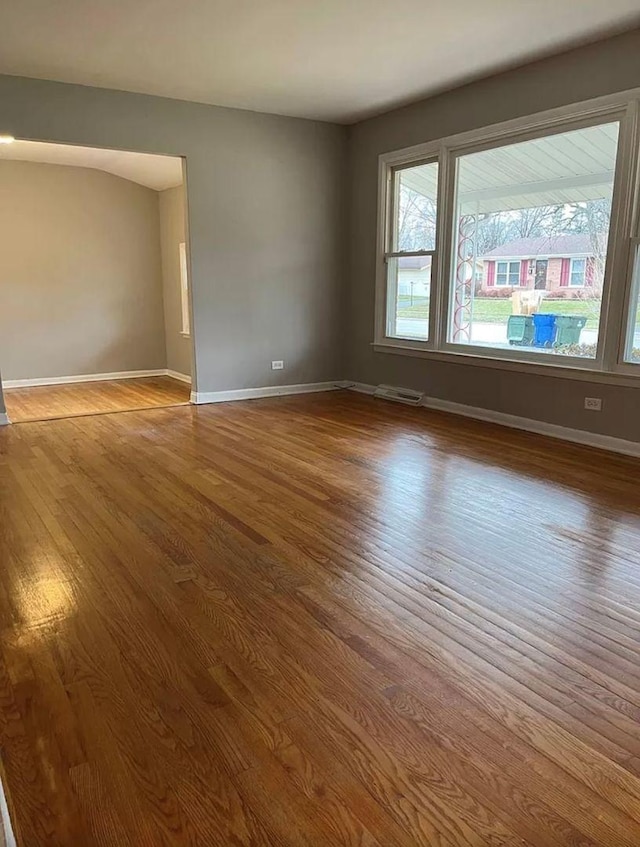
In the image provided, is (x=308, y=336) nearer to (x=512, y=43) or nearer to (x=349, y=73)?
(x=349, y=73)

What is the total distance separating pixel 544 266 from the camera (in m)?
4.86

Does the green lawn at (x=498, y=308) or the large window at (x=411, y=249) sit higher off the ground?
the large window at (x=411, y=249)

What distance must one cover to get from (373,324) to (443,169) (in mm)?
1750

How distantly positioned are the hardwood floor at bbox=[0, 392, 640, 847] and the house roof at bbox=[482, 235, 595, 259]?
1782mm

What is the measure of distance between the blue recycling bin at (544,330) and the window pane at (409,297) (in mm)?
1249

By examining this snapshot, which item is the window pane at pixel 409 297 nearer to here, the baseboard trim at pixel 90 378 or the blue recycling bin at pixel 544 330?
the blue recycling bin at pixel 544 330

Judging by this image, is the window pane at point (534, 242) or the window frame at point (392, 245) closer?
the window pane at point (534, 242)

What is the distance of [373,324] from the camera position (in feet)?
21.9

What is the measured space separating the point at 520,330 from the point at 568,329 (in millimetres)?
452

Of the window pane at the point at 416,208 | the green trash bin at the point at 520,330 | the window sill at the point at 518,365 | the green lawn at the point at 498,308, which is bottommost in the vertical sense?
the window sill at the point at 518,365

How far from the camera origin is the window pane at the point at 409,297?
6020 mm

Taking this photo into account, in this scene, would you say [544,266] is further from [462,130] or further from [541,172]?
[462,130]

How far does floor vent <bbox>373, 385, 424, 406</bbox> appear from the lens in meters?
6.16

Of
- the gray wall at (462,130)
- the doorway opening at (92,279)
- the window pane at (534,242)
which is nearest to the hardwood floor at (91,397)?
the doorway opening at (92,279)
